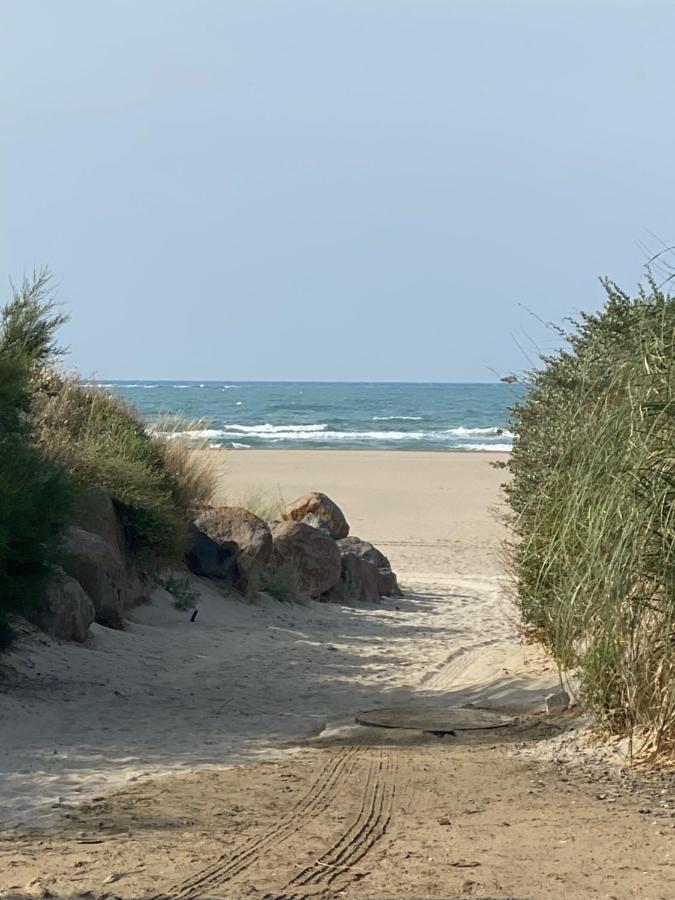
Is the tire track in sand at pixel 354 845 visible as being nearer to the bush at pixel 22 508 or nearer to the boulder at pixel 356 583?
the bush at pixel 22 508

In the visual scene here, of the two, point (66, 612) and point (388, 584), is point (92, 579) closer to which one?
point (66, 612)

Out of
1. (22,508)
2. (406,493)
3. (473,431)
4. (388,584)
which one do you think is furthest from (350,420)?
(22,508)

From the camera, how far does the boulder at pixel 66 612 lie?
940cm

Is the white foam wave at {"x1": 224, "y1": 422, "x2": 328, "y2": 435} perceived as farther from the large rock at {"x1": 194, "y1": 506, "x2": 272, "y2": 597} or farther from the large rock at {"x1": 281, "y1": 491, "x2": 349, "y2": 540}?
the large rock at {"x1": 194, "y1": 506, "x2": 272, "y2": 597}

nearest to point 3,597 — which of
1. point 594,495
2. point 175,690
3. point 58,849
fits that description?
point 175,690

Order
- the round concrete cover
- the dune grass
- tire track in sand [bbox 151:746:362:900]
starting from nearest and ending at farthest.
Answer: tire track in sand [bbox 151:746:362:900], the round concrete cover, the dune grass

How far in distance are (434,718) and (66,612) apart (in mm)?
3153

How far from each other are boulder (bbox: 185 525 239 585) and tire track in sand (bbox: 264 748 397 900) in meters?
6.85

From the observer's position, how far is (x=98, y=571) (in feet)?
34.3

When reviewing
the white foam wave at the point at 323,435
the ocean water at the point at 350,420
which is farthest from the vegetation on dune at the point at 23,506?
the white foam wave at the point at 323,435

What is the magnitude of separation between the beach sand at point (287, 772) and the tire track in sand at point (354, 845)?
0.04ft

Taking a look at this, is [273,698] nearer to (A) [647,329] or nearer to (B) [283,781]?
(B) [283,781]

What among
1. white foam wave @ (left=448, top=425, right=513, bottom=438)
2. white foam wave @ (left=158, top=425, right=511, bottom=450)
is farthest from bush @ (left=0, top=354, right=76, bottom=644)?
white foam wave @ (left=448, top=425, right=513, bottom=438)

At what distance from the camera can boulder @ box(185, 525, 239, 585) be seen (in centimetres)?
1327
